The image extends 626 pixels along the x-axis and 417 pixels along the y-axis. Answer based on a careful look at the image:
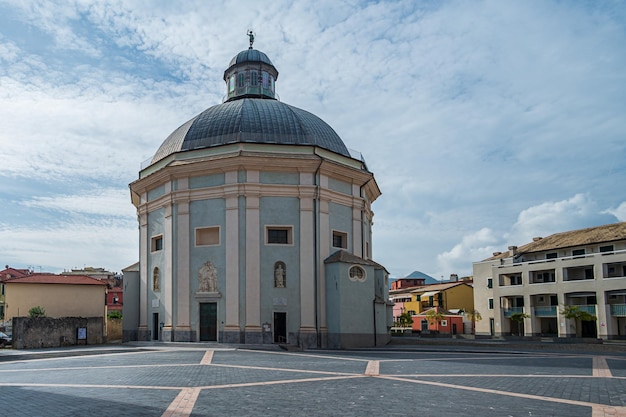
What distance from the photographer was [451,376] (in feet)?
57.2

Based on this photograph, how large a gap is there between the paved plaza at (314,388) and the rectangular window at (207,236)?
13.7 meters

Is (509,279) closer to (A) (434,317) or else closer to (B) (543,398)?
(A) (434,317)

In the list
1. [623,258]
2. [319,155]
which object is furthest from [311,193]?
[623,258]

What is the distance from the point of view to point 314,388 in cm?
1451

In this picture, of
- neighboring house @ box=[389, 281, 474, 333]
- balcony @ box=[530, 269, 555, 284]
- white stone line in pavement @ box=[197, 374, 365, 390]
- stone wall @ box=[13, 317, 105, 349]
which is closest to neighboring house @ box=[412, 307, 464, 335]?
neighboring house @ box=[389, 281, 474, 333]

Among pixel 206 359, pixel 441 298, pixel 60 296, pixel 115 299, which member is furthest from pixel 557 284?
pixel 115 299

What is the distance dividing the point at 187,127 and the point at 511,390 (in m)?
30.2

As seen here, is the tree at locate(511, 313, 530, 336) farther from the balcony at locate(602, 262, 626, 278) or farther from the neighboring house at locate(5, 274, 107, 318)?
the neighboring house at locate(5, 274, 107, 318)

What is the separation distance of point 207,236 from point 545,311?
119 ft

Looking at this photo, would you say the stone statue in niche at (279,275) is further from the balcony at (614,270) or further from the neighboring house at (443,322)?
the neighboring house at (443,322)

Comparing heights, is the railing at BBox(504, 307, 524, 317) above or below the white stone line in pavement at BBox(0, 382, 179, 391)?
below

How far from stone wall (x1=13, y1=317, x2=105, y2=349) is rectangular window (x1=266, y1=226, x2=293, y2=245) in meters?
12.6

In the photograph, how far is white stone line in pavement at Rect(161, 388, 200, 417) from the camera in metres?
10.9

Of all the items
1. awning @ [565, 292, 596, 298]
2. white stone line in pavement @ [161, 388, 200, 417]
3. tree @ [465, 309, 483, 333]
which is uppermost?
awning @ [565, 292, 596, 298]
